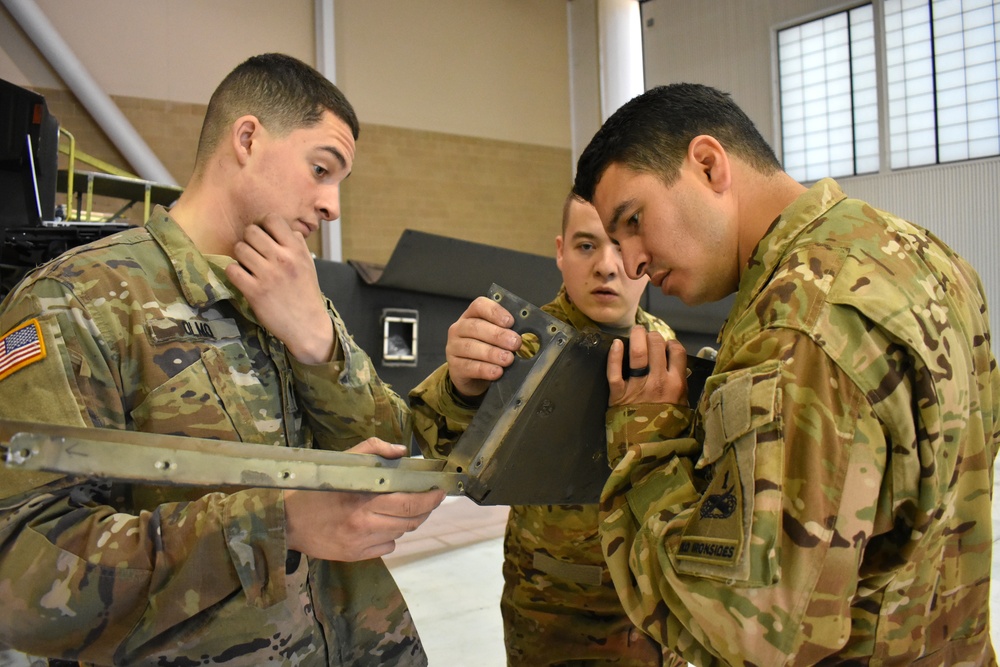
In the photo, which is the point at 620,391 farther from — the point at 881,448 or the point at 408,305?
the point at 408,305

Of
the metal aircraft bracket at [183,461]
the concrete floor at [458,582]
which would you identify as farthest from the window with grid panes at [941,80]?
the metal aircraft bracket at [183,461]

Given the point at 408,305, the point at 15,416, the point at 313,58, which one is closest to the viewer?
the point at 15,416

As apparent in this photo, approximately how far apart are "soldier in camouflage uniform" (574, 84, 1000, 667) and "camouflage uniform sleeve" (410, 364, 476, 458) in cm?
47

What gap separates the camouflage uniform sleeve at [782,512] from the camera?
2.80ft

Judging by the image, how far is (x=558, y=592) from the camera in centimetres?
178

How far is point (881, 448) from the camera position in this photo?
877 mm

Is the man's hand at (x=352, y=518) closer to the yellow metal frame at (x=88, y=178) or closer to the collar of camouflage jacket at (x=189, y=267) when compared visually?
the collar of camouflage jacket at (x=189, y=267)

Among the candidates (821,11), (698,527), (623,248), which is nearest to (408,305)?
(623,248)

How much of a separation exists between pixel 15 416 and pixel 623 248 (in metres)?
0.94

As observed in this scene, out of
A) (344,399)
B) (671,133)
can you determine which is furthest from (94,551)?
(671,133)

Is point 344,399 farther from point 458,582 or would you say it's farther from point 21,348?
point 458,582

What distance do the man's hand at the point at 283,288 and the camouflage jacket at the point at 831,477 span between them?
0.58m

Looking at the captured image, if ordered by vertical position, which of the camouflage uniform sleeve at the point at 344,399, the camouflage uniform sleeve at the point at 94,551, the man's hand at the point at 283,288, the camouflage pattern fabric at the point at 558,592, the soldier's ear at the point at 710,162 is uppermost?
the soldier's ear at the point at 710,162

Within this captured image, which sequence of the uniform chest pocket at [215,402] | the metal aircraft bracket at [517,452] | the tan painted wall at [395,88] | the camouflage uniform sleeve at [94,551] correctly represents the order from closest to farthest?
1. the metal aircraft bracket at [517,452]
2. the camouflage uniform sleeve at [94,551]
3. the uniform chest pocket at [215,402]
4. the tan painted wall at [395,88]
